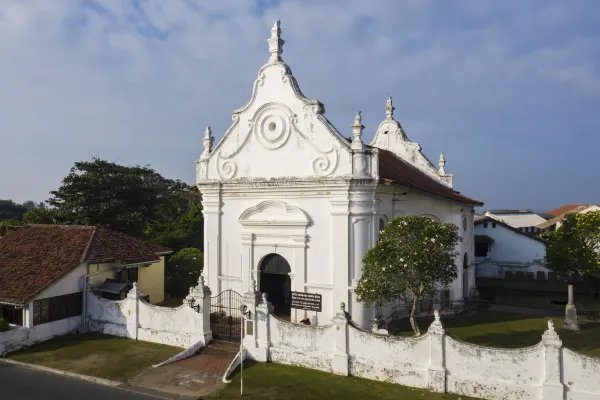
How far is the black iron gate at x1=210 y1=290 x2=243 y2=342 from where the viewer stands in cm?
1675

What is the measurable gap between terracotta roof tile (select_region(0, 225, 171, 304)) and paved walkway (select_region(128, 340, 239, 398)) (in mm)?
6092

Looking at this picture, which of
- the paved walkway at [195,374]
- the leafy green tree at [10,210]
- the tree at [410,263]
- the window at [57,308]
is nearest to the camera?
the paved walkway at [195,374]

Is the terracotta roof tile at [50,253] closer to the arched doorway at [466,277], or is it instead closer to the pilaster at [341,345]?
the pilaster at [341,345]

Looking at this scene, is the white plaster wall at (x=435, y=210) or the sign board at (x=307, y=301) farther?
the white plaster wall at (x=435, y=210)

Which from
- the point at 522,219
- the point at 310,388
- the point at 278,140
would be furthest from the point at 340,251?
the point at 522,219

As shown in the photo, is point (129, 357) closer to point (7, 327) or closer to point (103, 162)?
point (7, 327)

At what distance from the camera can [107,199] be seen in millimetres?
33062

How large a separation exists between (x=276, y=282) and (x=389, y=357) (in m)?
8.28

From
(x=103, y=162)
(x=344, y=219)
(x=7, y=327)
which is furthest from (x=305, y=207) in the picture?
(x=103, y=162)

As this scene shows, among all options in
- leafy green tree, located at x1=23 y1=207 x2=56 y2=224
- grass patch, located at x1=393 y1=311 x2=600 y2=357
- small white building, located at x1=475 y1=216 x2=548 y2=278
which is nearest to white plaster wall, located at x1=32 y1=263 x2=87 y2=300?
grass patch, located at x1=393 y1=311 x2=600 y2=357

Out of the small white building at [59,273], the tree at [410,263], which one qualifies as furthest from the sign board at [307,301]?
the small white building at [59,273]

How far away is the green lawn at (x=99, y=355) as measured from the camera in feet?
47.8

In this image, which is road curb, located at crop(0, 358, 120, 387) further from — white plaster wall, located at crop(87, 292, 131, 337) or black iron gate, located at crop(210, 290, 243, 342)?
black iron gate, located at crop(210, 290, 243, 342)

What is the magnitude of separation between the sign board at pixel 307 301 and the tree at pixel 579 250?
458 inches
